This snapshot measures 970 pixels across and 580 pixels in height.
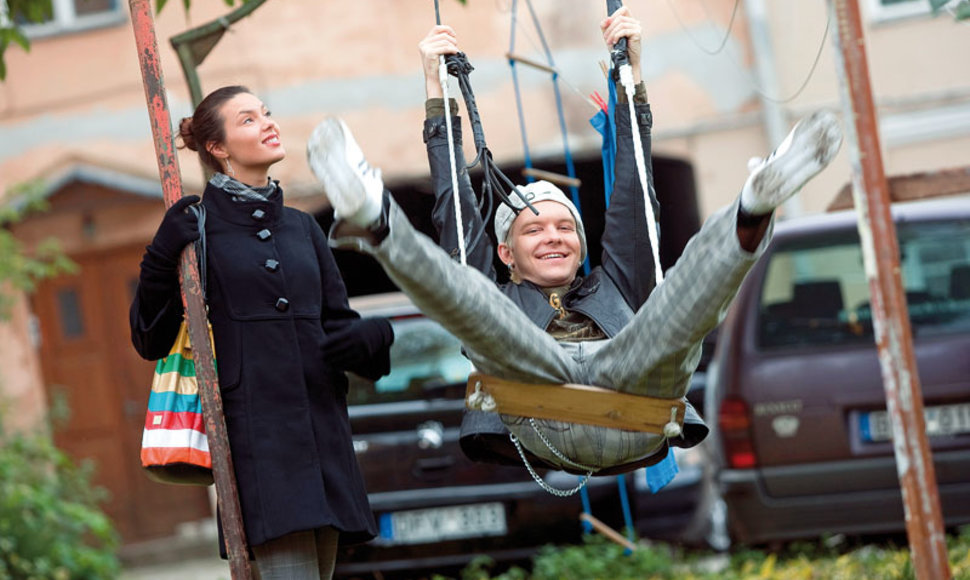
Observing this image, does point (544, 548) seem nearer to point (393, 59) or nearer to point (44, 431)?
point (44, 431)

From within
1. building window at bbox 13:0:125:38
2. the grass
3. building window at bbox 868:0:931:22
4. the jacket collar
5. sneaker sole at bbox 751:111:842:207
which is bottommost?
the grass

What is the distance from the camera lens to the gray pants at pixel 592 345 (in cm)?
308

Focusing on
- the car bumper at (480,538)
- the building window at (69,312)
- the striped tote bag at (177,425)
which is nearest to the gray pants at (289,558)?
the striped tote bag at (177,425)

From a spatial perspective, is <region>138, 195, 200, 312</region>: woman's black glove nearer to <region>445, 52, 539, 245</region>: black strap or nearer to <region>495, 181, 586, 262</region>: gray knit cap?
<region>445, 52, 539, 245</region>: black strap

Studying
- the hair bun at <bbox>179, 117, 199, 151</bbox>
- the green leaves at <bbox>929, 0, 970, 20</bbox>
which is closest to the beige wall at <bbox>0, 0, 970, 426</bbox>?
the green leaves at <bbox>929, 0, 970, 20</bbox>

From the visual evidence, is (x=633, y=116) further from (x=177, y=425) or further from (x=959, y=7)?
(x=177, y=425)

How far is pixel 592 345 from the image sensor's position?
373 centimetres

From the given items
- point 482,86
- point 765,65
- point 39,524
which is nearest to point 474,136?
point 39,524

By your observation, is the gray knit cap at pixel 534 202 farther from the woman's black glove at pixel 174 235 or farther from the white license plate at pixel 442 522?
the white license plate at pixel 442 522

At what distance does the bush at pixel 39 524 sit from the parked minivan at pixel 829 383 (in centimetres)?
368

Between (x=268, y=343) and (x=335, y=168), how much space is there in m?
0.83

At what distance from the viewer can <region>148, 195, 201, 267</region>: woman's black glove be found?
140 inches

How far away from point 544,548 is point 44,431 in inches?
173

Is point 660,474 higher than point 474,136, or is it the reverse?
point 474,136
